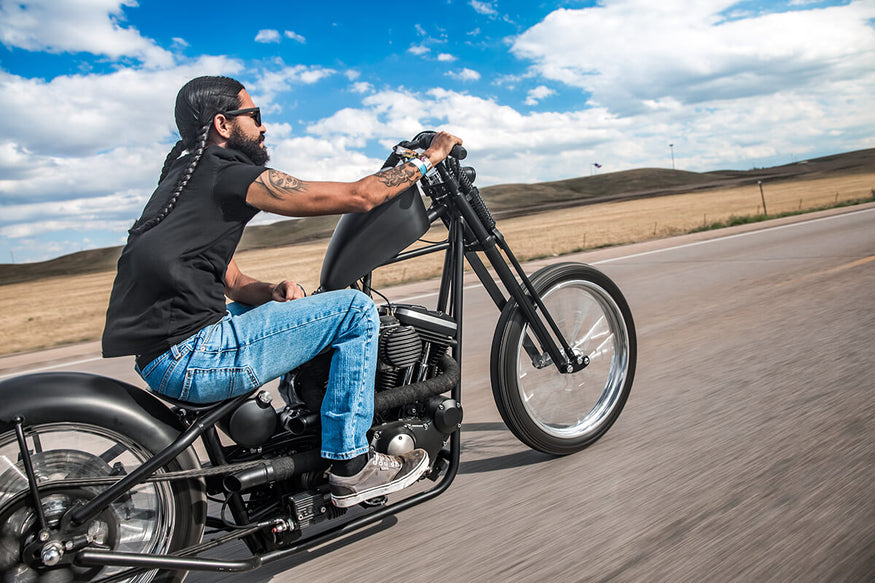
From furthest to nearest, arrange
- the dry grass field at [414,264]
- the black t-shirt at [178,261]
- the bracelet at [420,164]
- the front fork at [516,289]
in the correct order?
1. the dry grass field at [414,264]
2. the front fork at [516,289]
3. the bracelet at [420,164]
4. the black t-shirt at [178,261]

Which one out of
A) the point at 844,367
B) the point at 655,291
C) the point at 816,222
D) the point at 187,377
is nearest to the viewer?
the point at 187,377

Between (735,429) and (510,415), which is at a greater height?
(510,415)

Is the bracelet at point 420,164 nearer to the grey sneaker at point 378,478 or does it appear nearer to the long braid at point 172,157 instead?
the long braid at point 172,157

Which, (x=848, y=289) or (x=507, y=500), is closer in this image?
(x=507, y=500)

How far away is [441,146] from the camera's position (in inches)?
121

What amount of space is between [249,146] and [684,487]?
2358mm

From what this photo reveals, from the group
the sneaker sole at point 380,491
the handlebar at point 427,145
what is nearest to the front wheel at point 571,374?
the sneaker sole at point 380,491

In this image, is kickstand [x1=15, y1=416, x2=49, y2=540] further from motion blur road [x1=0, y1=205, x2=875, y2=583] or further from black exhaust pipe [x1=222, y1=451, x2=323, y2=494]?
motion blur road [x1=0, y1=205, x2=875, y2=583]

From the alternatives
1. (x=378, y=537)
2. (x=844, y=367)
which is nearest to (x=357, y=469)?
(x=378, y=537)

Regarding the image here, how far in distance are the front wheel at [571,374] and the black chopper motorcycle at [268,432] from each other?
1 centimetres

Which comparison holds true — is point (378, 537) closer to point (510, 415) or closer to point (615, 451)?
point (510, 415)

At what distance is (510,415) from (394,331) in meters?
0.90

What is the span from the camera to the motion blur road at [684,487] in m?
2.56

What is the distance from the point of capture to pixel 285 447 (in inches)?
107
